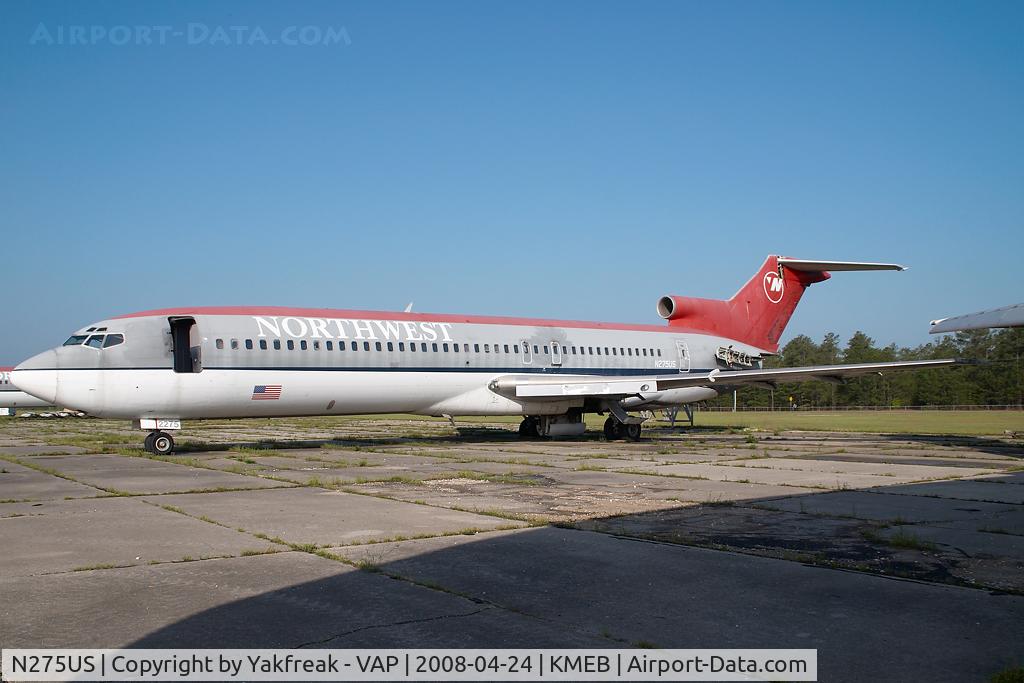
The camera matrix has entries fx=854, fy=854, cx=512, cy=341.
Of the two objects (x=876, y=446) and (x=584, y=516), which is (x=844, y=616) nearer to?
(x=584, y=516)

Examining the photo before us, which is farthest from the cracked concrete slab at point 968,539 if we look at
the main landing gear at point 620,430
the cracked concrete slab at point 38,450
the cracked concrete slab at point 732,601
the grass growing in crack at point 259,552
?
the cracked concrete slab at point 38,450

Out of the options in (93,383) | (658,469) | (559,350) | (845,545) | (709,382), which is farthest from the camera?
(559,350)

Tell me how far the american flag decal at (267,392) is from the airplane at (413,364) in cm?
2

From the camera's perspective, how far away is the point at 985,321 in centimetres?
2048

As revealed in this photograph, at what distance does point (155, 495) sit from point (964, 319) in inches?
754

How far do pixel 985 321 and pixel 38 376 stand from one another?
2180 centimetres

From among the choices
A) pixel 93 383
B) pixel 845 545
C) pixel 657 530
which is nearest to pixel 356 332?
pixel 93 383

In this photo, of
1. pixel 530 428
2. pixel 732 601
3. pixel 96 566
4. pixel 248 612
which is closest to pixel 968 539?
pixel 732 601

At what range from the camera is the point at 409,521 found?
934 cm

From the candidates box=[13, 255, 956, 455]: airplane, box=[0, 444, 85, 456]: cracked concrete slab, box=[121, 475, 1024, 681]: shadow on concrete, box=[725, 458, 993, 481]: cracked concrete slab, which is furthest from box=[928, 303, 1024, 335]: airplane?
box=[0, 444, 85, 456]: cracked concrete slab

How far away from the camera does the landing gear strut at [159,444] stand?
19453mm

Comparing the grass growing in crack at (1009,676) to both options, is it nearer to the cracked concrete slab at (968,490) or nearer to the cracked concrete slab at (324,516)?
the cracked concrete slab at (324,516)

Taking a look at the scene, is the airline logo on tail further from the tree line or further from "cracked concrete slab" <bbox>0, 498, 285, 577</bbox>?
the tree line

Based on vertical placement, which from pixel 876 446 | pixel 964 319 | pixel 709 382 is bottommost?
pixel 876 446
